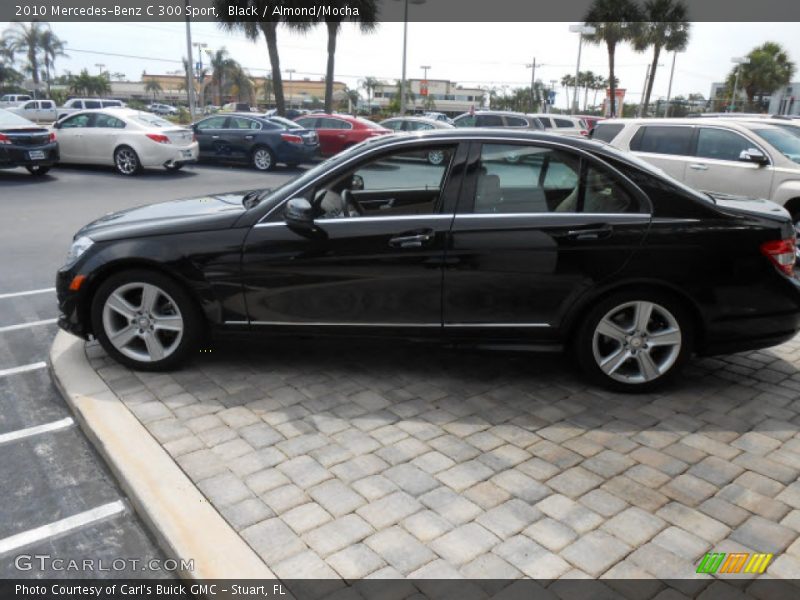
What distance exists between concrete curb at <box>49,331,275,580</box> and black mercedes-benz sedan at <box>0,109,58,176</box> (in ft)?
36.8

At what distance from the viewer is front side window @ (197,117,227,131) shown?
18.5 m

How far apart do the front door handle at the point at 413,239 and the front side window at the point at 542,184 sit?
0.35 metres

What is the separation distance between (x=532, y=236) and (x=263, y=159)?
15279 mm

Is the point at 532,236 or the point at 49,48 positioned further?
the point at 49,48

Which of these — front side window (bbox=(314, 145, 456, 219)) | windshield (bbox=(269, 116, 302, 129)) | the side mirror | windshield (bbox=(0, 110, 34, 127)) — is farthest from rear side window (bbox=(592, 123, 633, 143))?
windshield (bbox=(0, 110, 34, 127))

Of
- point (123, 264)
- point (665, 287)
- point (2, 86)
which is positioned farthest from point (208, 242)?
point (2, 86)

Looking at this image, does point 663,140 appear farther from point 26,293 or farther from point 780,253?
point 26,293

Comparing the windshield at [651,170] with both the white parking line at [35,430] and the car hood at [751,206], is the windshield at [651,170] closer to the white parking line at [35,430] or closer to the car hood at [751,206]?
the car hood at [751,206]

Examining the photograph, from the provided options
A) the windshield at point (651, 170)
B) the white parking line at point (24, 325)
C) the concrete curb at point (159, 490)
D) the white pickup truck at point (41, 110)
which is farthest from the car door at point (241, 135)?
the white pickup truck at point (41, 110)

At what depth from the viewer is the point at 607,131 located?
941 centimetres

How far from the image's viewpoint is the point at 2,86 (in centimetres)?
7706

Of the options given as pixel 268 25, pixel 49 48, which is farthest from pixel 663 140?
pixel 49 48

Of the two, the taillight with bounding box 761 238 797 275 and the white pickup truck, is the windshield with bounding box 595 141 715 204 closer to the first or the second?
the taillight with bounding box 761 238 797 275

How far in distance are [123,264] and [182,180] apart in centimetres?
1161
